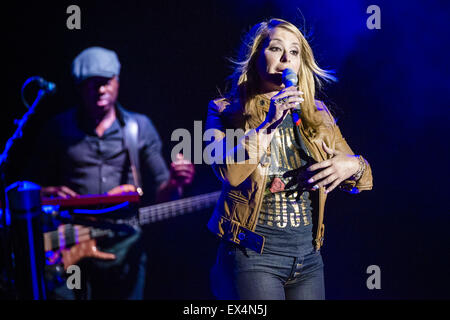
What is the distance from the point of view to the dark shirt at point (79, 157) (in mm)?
2828

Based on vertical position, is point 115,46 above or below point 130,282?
above

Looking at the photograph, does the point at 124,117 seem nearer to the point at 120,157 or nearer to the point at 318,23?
the point at 120,157

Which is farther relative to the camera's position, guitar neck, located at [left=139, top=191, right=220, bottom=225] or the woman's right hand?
guitar neck, located at [left=139, top=191, right=220, bottom=225]

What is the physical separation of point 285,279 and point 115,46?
2067 mm

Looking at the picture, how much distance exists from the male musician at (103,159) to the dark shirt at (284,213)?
1.29 meters

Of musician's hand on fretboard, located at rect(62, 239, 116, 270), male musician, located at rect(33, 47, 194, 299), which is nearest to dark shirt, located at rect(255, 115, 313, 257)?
male musician, located at rect(33, 47, 194, 299)

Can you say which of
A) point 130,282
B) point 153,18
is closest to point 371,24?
point 153,18

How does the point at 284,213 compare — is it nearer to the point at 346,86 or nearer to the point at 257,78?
the point at 257,78

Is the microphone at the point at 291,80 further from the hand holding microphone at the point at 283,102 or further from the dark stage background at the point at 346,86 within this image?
the dark stage background at the point at 346,86

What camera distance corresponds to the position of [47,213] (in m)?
2.24

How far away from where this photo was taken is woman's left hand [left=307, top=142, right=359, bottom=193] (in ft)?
5.43

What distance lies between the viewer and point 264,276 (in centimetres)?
158

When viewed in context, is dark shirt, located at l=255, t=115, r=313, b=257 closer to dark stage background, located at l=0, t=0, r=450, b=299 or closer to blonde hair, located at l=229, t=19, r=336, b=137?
blonde hair, located at l=229, t=19, r=336, b=137

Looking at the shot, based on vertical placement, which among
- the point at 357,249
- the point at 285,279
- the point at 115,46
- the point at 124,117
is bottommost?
the point at 357,249
